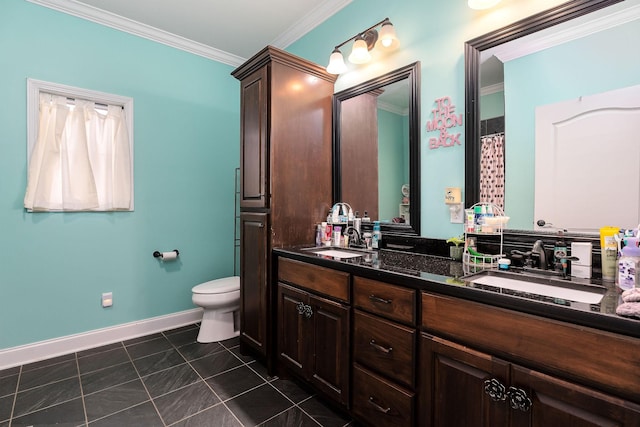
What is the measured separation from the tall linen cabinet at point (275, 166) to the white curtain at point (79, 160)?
1123mm

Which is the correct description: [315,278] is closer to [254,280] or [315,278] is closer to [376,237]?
[376,237]

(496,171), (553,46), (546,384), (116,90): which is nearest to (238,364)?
(546,384)

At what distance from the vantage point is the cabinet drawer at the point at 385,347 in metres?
1.26

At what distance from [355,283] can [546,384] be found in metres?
0.79

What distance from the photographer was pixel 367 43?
84.0 inches

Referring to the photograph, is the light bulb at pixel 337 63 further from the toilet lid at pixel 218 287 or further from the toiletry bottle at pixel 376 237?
the toilet lid at pixel 218 287

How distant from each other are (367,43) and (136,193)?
2.29m

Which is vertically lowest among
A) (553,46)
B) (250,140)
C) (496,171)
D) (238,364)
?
(238,364)

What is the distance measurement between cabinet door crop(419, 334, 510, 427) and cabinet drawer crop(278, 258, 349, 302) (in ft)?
1.57

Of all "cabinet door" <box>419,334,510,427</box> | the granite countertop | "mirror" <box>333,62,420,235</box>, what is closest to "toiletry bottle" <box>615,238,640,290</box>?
the granite countertop

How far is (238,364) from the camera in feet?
7.29

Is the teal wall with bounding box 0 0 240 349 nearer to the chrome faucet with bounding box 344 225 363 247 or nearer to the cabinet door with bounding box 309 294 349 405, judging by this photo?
the chrome faucet with bounding box 344 225 363 247

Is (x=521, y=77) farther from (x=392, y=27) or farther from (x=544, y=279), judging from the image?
(x=544, y=279)

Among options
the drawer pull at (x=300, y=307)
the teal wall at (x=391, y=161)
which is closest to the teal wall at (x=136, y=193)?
the drawer pull at (x=300, y=307)
